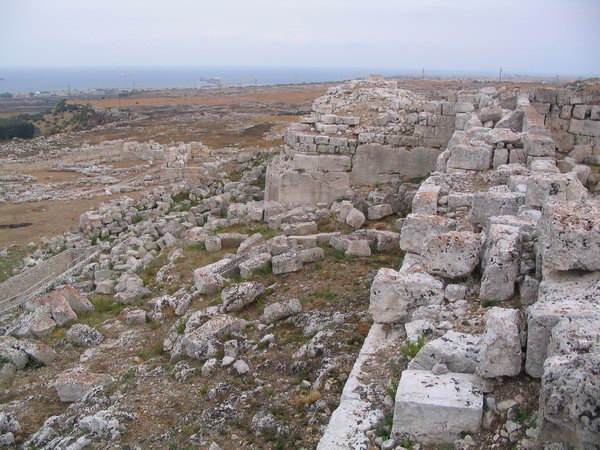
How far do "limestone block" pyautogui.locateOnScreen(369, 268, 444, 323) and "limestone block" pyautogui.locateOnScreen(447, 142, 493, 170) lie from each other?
181 inches

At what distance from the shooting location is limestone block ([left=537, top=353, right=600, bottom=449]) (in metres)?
2.79

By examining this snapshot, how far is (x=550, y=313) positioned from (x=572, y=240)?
2.29ft

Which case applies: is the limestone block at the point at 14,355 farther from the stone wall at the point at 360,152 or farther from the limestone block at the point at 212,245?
the stone wall at the point at 360,152

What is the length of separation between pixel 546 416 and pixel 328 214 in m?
9.59

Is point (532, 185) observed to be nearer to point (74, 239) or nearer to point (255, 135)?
point (74, 239)

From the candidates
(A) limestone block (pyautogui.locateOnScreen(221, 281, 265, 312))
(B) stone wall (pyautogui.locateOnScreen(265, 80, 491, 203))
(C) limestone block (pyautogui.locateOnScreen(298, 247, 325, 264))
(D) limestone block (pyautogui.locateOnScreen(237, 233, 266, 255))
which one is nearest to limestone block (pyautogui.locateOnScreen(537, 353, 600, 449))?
(A) limestone block (pyautogui.locateOnScreen(221, 281, 265, 312))

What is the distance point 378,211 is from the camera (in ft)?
38.6

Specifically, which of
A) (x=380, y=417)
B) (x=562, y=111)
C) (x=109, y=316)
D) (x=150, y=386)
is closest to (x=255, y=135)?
(x=562, y=111)

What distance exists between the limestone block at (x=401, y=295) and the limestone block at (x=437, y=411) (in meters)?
1.44

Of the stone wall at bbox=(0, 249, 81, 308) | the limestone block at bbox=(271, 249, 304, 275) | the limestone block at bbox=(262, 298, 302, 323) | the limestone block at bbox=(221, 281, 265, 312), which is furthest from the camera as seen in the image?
the stone wall at bbox=(0, 249, 81, 308)

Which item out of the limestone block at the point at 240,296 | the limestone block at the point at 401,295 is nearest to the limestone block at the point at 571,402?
the limestone block at the point at 401,295

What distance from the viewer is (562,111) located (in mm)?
14789

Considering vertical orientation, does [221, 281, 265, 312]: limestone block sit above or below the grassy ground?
above

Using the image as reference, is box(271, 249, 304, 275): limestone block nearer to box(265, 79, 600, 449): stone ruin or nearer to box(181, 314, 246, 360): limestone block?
box(181, 314, 246, 360): limestone block
